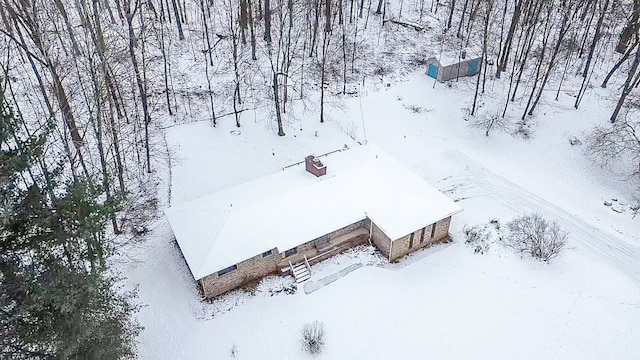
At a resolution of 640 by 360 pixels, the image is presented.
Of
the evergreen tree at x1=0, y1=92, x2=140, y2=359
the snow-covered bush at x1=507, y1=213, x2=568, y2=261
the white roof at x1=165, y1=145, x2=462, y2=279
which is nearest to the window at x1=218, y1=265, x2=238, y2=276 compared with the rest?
the white roof at x1=165, y1=145, x2=462, y2=279

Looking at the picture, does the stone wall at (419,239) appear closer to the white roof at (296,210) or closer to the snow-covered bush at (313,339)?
the white roof at (296,210)

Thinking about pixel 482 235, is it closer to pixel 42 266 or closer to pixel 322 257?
pixel 322 257

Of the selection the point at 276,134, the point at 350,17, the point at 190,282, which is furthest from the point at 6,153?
Answer: the point at 350,17

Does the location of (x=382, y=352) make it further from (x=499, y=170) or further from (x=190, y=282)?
(x=499, y=170)

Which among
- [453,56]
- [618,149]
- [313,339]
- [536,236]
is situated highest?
[453,56]

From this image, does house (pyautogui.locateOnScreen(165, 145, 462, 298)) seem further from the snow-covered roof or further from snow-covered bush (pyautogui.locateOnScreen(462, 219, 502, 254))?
the snow-covered roof

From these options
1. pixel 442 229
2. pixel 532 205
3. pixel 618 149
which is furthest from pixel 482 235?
pixel 618 149

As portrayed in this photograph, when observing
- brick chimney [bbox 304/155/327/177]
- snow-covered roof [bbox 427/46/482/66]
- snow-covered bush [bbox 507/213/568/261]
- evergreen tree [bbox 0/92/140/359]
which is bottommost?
snow-covered bush [bbox 507/213/568/261]
